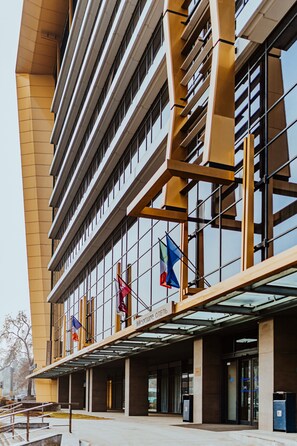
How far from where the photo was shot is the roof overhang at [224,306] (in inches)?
528

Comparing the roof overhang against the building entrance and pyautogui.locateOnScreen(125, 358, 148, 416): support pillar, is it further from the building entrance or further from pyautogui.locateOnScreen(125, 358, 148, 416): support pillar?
pyautogui.locateOnScreen(125, 358, 148, 416): support pillar

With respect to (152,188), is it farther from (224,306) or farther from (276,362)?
(276,362)

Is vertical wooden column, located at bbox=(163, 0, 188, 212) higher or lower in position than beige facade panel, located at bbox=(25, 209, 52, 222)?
lower

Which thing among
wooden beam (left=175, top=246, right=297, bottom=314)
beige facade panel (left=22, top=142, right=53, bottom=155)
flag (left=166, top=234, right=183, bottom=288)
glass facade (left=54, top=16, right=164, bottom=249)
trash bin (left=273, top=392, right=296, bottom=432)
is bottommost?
trash bin (left=273, top=392, right=296, bottom=432)

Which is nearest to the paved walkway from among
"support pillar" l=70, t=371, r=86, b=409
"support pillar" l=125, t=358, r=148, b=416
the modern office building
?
the modern office building

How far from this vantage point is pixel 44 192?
67812mm

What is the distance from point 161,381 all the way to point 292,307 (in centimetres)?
2602

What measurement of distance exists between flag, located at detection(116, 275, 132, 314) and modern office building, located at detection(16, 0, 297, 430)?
4.0 inches

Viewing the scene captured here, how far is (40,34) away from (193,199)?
Result: 143 ft

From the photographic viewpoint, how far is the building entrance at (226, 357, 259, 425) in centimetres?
2267

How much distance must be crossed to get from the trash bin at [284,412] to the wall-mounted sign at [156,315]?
380 centimetres

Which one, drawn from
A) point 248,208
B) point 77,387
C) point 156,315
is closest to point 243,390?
point 156,315

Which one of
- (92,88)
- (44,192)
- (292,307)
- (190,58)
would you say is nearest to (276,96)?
(190,58)

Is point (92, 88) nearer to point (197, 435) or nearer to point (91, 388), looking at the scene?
point (91, 388)
